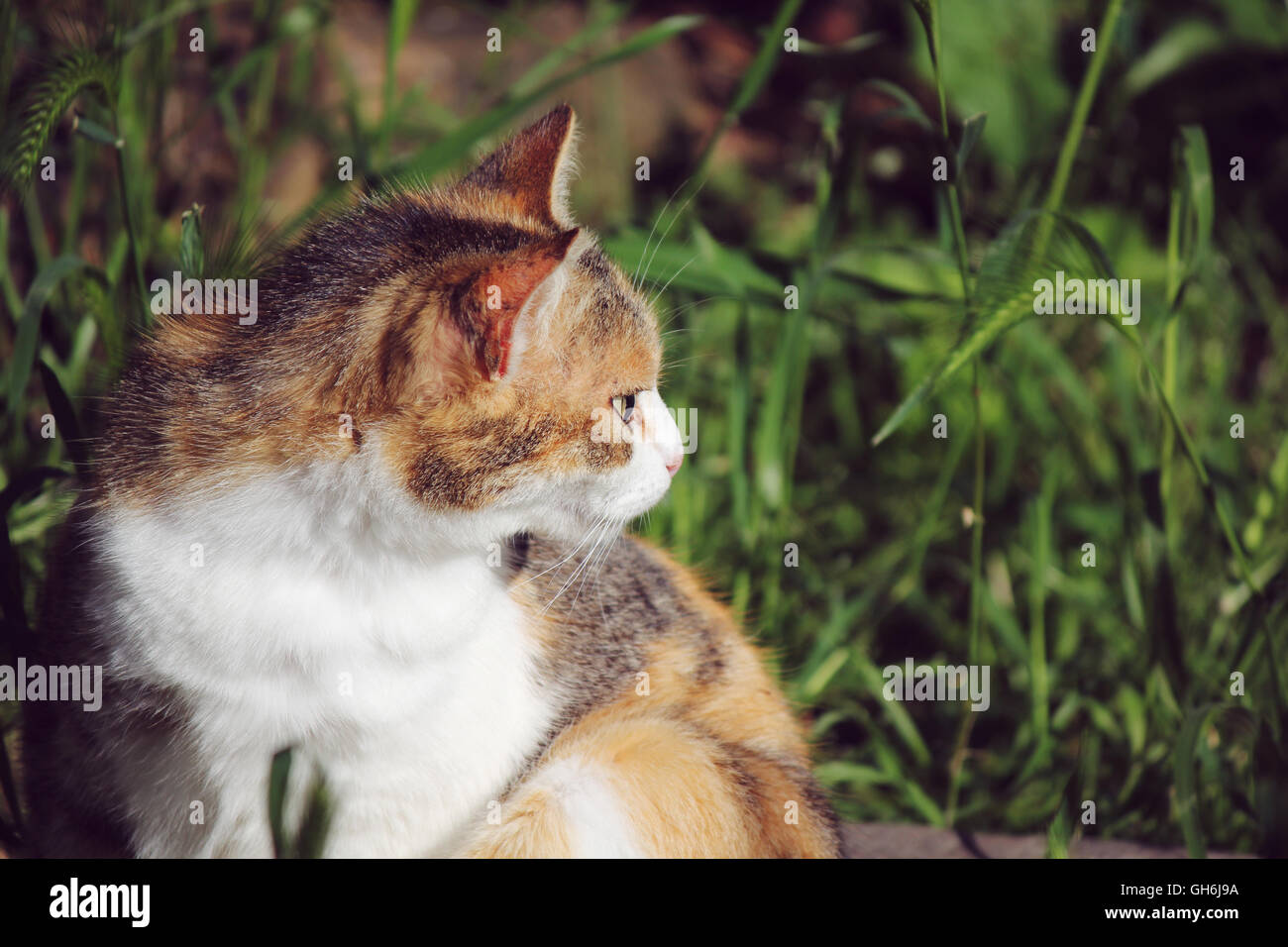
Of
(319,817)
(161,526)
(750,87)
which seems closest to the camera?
(319,817)

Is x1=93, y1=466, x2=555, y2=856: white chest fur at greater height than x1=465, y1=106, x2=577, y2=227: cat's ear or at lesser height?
lesser

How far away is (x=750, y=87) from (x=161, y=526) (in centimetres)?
168

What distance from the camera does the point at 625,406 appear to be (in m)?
2.00

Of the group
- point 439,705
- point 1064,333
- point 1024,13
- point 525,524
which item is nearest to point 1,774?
point 439,705

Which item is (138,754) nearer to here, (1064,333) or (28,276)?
(28,276)

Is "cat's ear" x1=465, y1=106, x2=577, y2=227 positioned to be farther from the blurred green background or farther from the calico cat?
the blurred green background

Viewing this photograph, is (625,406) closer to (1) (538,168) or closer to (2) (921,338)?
(1) (538,168)

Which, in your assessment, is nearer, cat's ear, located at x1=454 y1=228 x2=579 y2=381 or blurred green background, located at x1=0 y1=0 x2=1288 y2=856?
cat's ear, located at x1=454 y1=228 x2=579 y2=381

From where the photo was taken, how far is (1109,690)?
3090 millimetres

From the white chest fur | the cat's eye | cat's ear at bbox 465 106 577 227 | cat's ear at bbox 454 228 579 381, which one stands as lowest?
the white chest fur

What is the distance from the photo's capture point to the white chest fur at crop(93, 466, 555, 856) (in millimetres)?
1818

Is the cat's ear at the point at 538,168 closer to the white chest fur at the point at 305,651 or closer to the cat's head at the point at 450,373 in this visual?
the cat's head at the point at 450,373

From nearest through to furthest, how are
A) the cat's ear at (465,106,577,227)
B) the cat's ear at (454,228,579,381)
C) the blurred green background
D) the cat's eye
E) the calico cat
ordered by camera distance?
the cat's ear at (454,228,579,381), the calico cat, the cat's eye, the cat's ear at (465,106,577,227), the blurred green background

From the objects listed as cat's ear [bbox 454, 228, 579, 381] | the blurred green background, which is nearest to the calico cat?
cat's ear [bbox 454, 228, 579, 381]
